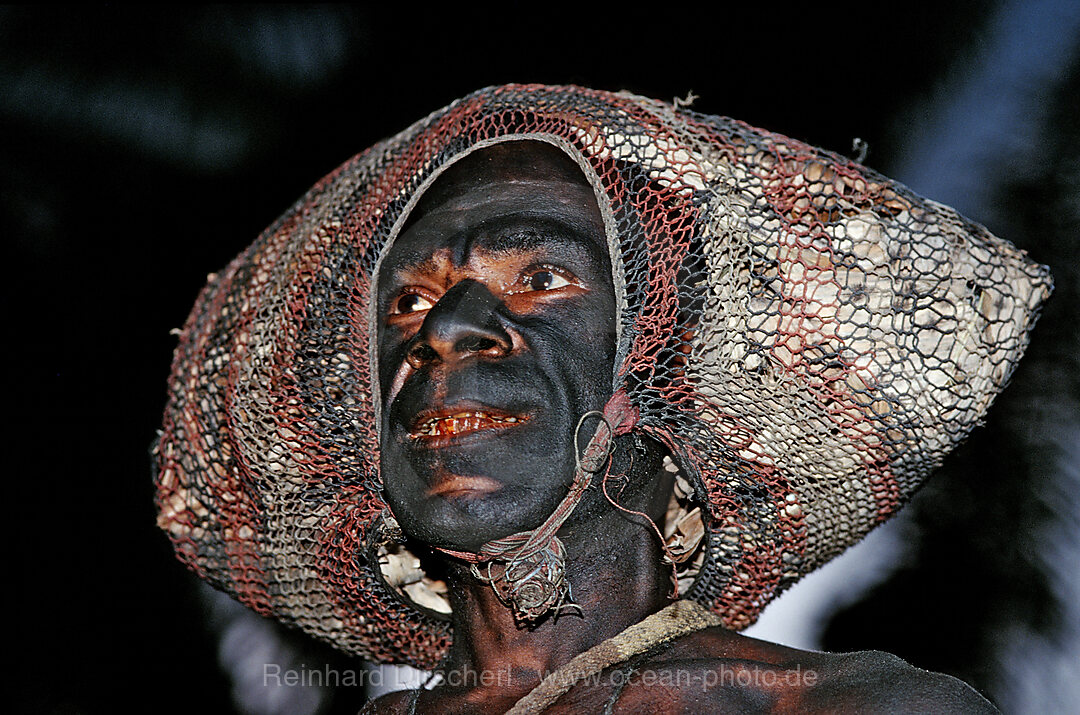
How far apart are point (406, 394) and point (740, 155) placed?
2.16ft

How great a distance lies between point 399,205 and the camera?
1.93 metres

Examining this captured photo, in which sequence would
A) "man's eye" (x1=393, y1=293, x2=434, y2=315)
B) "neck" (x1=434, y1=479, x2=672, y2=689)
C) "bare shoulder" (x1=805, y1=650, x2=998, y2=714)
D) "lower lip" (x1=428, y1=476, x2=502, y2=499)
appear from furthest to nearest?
"man's eye" (x1=393, y1=293, x2=434, y2=315), "neck" (x1=434, y1=479, x2=672, y2=689), "lower lip" (x1=428, y1=476, x2=502, y2=499), "bare shoulder" (x1=805, y1=650, x2=998, y2=714)

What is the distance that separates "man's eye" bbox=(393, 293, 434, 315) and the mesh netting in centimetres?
6

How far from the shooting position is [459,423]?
160cm

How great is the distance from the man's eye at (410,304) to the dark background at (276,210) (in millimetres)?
1306

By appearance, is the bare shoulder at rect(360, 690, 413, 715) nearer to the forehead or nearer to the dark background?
the forehead

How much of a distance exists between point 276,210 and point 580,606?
6.21ft

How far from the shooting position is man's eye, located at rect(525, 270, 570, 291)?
1721 mm

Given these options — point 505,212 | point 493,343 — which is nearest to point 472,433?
point 493,343

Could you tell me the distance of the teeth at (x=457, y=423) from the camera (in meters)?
1.58

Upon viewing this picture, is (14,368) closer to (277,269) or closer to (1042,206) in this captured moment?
(277,269)

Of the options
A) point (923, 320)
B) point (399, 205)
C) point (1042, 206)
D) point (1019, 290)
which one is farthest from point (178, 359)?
point (1042, 206)

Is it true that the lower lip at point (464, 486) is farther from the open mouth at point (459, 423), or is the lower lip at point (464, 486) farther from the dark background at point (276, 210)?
the dark background at point (276, 210)

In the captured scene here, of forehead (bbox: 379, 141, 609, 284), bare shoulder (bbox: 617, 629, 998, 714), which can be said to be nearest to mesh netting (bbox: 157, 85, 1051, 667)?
forehead (bbox: 379, 141, 609, 284)
